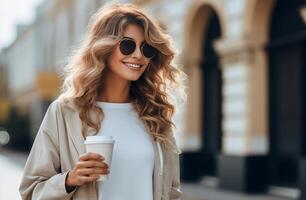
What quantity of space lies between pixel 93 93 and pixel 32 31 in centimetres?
4060

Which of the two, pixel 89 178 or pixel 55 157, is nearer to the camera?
pixel 89 178

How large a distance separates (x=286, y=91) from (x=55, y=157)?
33.6 feet

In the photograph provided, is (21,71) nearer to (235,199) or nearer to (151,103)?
(235,199)

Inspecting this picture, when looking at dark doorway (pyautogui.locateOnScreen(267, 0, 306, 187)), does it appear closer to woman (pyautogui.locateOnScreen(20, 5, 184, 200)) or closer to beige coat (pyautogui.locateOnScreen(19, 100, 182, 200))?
woman (pyautogui.locateOnScreen(20, 5, 184, 200))

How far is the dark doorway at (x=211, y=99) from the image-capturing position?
587 inches

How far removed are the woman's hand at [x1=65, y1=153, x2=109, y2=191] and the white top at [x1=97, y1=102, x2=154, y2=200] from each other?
0.18 meters

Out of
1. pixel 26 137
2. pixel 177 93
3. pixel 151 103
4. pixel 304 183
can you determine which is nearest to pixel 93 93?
pixel 151 103

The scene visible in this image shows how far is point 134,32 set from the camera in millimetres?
2654

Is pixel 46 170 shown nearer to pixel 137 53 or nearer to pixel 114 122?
pixel 114 122

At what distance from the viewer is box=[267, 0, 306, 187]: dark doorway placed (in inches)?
466

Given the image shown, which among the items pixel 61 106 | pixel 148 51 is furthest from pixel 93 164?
pixel 148 51

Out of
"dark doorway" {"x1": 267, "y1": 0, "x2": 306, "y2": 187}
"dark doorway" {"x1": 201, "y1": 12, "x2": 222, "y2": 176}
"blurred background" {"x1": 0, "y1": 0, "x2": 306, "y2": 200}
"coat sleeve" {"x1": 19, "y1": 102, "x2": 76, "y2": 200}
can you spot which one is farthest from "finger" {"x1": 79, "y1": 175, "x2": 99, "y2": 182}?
"dark doorway" {"x1": 201, "y1": 12, "x2": 222, "y2": 176}

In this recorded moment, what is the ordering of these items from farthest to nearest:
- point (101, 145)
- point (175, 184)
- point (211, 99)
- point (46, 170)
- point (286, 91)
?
point (211, 99), point (286, 91), point (175, 184), point (46, 170), point (101, 145)

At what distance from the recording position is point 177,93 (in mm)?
3109
